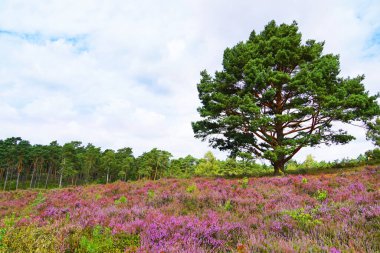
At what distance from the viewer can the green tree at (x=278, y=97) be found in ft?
54.0

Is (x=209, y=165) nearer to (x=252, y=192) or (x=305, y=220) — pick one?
(x=252, y=192)

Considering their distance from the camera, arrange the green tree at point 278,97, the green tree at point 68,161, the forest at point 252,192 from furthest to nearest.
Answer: the green tree at point 68,161 < the green tree at point 278,97 < the forest at point 252,192

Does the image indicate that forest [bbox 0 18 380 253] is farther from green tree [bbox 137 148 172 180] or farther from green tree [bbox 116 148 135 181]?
green tree [bbox 116 148 135 181]

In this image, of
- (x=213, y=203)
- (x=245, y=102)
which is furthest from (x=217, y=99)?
(x=213, y=203)

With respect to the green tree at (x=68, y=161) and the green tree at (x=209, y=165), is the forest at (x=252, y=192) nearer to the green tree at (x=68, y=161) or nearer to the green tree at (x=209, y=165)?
the green tree at (x=209, y=165)

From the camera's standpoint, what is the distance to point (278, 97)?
1953cm

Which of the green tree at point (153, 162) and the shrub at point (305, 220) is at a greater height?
the green tree at point (153, 162)

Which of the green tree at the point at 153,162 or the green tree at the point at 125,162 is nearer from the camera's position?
the green tree at the point at 153,162

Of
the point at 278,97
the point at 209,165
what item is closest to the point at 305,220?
the point at 278,97

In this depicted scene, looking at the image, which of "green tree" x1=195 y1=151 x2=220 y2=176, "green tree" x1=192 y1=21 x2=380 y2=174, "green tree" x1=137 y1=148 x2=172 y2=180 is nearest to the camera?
"green tree" x1=192 y1=21 x2=380 y2=174

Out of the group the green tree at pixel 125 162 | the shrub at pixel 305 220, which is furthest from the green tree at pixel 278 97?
the green tree at pixel 125 162

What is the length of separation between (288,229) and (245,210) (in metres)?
2.09

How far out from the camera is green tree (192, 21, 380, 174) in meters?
16.5

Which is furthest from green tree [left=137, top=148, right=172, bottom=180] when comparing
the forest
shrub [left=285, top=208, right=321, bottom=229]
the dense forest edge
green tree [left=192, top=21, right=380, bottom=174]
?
shrub [left=285, top=208, right=321, bottom=229]
